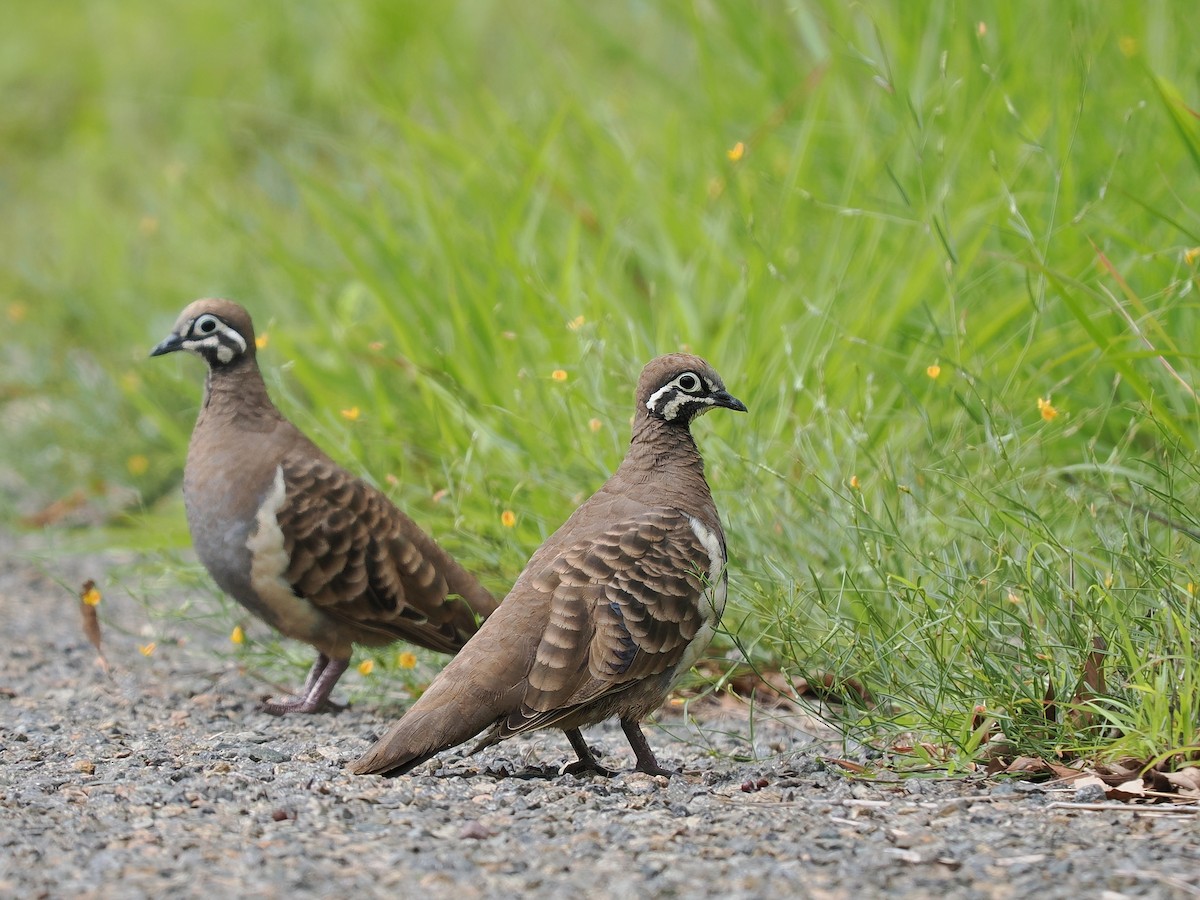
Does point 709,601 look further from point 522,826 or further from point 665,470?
point 522,826

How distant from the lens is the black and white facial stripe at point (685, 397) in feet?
14.3

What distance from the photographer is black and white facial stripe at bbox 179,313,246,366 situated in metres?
5.12

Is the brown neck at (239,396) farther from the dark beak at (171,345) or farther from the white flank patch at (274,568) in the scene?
the white flank patch at (274,568)

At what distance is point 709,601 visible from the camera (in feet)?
13.4

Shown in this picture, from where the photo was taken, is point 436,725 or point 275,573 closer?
point 436,725

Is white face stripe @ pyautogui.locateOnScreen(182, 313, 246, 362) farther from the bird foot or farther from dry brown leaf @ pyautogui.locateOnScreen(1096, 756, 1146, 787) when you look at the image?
dry brown leaf @ pyautogui.locateOnScreen(1096, 756, 1146, 787)

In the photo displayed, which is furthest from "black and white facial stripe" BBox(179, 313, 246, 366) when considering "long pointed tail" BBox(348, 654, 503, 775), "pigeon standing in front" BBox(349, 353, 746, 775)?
"long pointed tail" BBox(348, 654, 503, 775)

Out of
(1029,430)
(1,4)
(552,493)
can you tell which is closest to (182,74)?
(1,4)

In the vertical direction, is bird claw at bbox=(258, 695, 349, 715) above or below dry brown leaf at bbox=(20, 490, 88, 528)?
below

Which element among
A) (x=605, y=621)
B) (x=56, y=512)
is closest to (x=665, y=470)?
(x=605, y=621)

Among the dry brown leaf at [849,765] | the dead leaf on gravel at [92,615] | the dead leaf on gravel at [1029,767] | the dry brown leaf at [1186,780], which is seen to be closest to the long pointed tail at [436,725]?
the dry brown leaf at [849,765]

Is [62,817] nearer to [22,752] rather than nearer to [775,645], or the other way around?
[22,752]

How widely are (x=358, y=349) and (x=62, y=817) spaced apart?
3.03m

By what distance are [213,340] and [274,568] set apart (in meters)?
0.86
